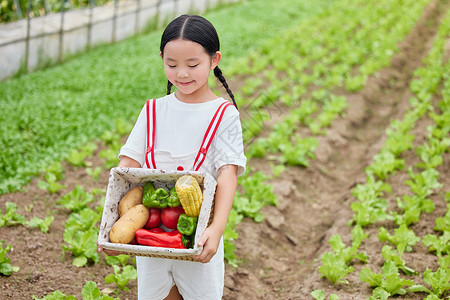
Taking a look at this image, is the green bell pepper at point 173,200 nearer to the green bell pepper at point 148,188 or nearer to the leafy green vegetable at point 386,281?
the green bell pepper at point 148,188

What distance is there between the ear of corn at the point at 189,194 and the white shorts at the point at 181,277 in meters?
0.34

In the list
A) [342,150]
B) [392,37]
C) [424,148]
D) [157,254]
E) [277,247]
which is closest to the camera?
[157,254]

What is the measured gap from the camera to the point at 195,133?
213 centimetres

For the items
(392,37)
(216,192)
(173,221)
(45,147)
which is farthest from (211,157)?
(392,37)

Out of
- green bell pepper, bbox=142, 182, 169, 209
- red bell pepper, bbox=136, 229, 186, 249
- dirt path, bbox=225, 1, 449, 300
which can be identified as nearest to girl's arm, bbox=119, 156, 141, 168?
green bell pepper, bbox=142, 182, 169, 209

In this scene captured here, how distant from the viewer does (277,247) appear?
4.18 meters

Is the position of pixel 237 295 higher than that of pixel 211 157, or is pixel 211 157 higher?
pixel 211 157

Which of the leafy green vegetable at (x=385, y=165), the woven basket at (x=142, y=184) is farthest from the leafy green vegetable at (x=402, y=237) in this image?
the woven basket at (x=142, y=184)

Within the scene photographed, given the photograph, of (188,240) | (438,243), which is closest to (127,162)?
(188,240)

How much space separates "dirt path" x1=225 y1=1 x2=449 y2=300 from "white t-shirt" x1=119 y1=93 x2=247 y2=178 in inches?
63.9

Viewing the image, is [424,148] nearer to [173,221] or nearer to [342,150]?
[342,150]

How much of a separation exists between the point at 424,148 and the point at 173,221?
4207mm

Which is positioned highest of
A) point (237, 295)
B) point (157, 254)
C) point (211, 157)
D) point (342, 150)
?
point (211, 157)

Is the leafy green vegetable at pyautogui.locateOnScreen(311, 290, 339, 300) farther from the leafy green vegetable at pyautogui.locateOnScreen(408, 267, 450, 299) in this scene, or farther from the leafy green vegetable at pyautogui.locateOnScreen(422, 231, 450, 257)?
the leafy green vegetable at pyautogui.locateOnScreen(422, 231, 450, 257)
